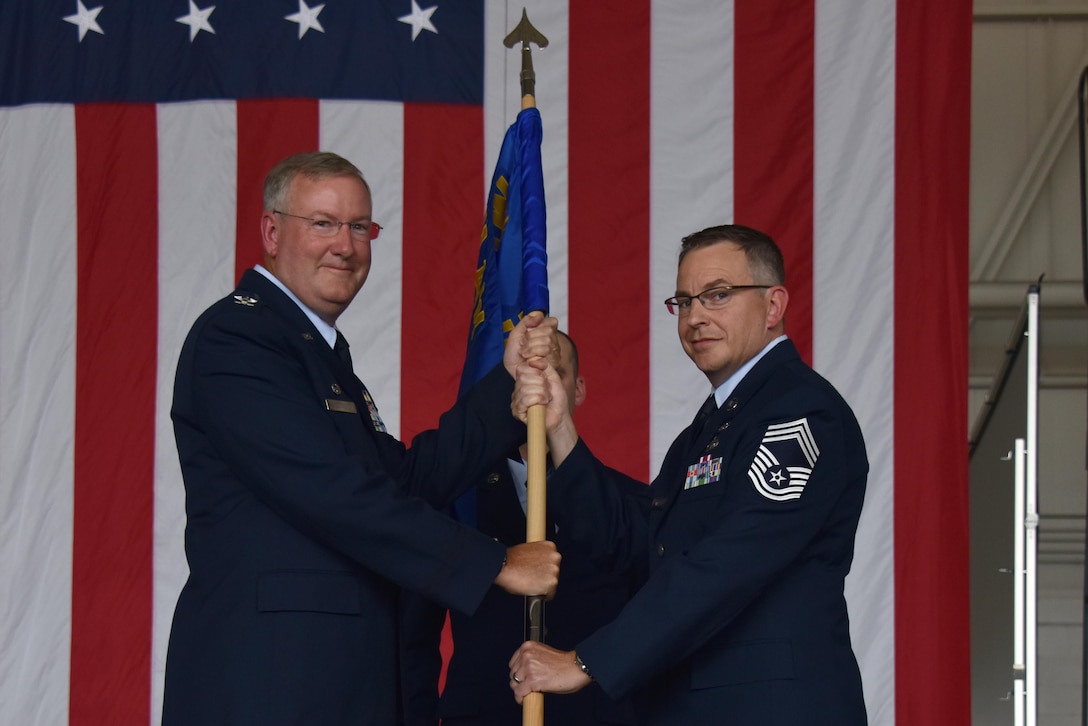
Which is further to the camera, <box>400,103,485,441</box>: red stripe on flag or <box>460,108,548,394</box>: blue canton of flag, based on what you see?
<box>400,103,485,441</box>: red stripe on flag

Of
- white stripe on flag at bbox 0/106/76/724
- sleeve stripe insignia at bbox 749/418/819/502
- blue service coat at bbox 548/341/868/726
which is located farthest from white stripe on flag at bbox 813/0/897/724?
white stripe on flag at bbox 0/106/76/724

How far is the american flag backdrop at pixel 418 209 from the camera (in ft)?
14.5

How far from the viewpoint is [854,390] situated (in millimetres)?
4402

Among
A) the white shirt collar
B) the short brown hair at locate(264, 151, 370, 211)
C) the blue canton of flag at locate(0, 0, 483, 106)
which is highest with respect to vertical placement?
the blue canton of flag at locate(0, 0, 483, 106)

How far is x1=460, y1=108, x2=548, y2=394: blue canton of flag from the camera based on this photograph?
3307 mm

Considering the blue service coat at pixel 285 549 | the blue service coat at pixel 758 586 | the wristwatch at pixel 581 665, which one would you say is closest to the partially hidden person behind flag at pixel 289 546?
the blue service coat at pixel 285 549

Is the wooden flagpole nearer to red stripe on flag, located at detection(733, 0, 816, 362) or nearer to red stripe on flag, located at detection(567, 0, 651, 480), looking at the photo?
red stripe on flag, located at detection(567, 0, 651, 480)


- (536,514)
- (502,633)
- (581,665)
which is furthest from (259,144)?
(581,665)

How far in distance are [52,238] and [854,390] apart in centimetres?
281

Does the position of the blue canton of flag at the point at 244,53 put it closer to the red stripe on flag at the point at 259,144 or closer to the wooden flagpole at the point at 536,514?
the red stripe on flag at the point at 259,144

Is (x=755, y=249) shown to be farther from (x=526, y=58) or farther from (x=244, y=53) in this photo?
(x=244, y=53)

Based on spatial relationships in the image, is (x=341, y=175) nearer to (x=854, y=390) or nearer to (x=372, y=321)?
(x=372, y=321)

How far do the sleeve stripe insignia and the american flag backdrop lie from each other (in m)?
1.79

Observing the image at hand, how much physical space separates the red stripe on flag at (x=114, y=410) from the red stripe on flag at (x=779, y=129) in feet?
6.74
